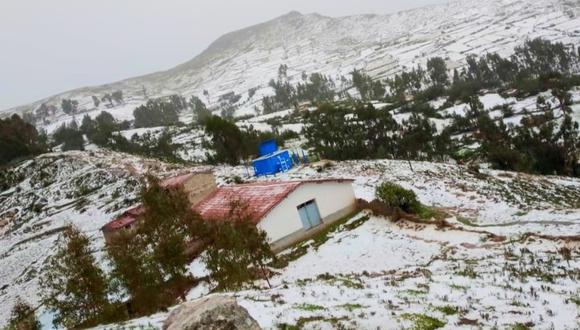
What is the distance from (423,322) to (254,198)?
23.0m

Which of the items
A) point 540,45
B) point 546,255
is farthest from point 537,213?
point 540,45

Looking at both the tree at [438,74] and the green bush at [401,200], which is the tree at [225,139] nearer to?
the green bush at [401,200]

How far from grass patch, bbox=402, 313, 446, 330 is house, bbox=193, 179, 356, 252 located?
1817cm

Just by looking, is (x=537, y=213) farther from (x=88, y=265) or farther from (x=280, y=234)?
(x=88, y=265)

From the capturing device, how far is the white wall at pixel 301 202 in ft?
102

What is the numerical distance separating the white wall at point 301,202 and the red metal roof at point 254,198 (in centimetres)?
43

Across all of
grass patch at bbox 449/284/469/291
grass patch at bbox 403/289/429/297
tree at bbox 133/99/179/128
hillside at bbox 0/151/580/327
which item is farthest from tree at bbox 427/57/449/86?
grass patch at bbox 403/289/429/297

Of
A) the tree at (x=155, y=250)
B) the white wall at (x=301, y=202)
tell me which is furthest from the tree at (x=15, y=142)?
the tree at (x=155, y=250)

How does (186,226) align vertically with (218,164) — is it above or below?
above

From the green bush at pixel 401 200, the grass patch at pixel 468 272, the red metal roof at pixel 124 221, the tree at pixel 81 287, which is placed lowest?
the green bush at pixel 401 200

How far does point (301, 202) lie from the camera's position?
107 ft

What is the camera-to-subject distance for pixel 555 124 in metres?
A: 69.8

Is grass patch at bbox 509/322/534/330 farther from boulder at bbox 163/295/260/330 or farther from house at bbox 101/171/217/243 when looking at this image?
house at bbox 101/171/217/243

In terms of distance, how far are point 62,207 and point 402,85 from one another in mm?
112685
